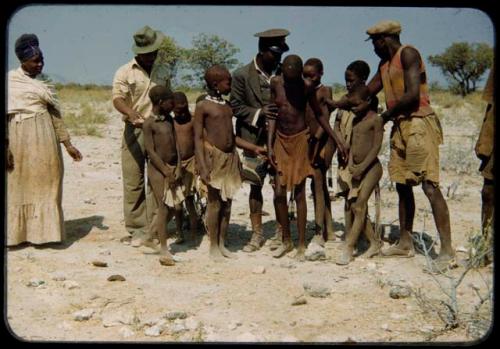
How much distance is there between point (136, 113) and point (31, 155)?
3.36 ft

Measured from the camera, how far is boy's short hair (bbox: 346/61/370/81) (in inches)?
219

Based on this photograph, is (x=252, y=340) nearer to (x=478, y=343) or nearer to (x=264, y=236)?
(x=478, y=343)

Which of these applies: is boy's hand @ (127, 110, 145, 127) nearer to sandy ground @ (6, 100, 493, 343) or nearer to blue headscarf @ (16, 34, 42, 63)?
blue headscarf @ (16, 34, 42, 63)

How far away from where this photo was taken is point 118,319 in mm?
4234

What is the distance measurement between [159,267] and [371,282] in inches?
70.1

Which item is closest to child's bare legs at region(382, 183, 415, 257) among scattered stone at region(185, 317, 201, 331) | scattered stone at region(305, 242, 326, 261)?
scattered stone at region(305, 242, 326, 261)

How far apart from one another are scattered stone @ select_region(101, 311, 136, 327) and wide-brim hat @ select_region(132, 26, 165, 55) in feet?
8.71

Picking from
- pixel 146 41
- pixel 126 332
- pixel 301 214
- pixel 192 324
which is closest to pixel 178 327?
pixel 192 324

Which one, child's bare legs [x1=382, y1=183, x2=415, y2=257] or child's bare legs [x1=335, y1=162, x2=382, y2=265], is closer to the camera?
child's bare legs [x1=335, y1=162, x2=382, y2=265]

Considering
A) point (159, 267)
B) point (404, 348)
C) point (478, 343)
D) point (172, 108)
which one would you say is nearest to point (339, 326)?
point (404, 348)

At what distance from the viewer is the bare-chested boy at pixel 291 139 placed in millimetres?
5562

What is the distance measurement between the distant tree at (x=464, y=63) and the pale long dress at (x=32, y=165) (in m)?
29.2

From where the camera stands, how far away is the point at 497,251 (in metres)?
4.15

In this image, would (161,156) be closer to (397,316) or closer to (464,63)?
(397,316)
